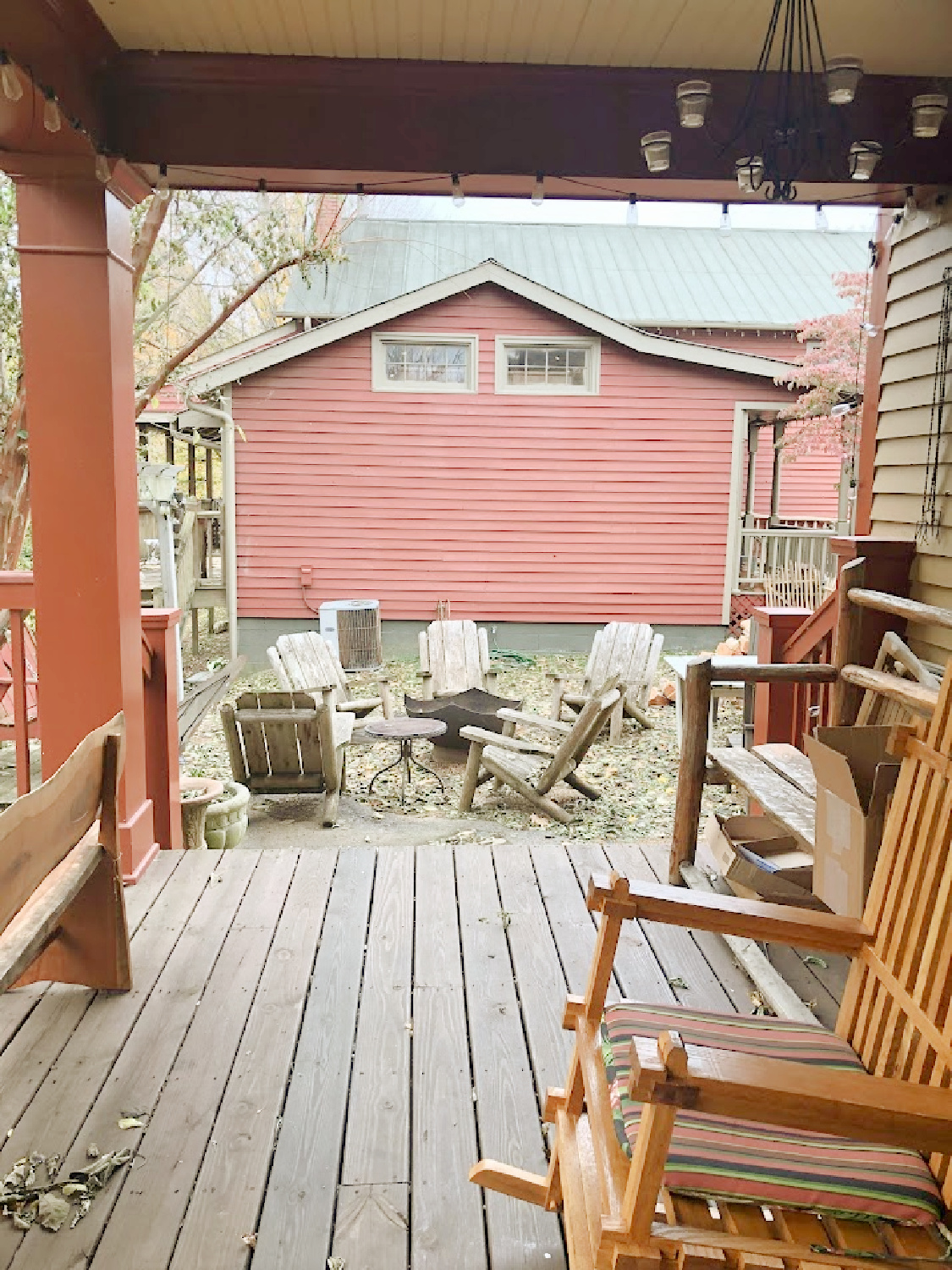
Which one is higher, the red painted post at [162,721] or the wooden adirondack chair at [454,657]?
the red painted post at [162,721]

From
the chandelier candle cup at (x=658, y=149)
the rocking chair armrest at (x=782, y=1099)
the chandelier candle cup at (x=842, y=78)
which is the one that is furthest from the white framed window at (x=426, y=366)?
the rocking chair armrest at (x=782, y=1099)

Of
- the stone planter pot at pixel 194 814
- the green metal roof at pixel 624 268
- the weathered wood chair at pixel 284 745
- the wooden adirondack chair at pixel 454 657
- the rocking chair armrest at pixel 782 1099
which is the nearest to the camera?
the rocking chair armrest at pixel 782 1099

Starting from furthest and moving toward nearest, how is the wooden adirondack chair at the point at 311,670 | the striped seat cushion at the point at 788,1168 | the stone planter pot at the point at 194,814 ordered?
the wooden adirondack chair at the point at 311,670 < the stone planter pot at the point at 194,814 < the striped seat cushion at the point at 788,1168

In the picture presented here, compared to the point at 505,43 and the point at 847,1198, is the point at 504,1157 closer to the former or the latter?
the point at 847,1198

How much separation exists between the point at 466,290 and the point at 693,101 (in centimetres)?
839

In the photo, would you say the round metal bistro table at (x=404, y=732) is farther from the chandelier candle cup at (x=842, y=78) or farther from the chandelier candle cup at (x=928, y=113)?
the chandelier candle cup at (x=842, y=78)

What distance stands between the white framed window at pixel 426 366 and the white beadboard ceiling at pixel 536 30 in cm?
779

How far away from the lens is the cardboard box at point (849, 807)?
2254 mm

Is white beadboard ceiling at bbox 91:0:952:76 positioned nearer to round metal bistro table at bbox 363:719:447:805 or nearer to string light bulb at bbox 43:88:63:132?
string light bulb at bbox 43:88:63:132

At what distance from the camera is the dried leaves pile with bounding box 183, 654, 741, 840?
6.32 m

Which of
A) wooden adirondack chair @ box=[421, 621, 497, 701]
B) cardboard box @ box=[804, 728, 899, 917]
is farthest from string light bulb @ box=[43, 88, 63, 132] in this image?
wooden adirondack chair @ box=[421, 621, 497, 701]

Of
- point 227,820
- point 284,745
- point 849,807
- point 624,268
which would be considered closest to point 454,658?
point 284,745

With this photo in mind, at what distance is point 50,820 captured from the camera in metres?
2.11

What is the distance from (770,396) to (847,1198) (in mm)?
10791
